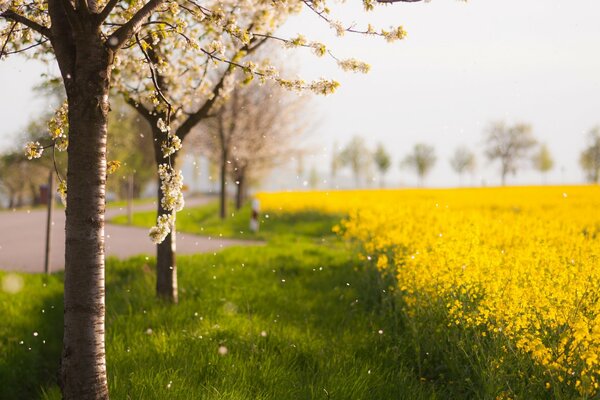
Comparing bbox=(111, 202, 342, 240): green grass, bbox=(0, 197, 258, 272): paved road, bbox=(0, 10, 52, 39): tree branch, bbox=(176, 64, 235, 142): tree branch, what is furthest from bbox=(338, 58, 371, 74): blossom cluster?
bbox=(111, 202, 342, 240): green grass

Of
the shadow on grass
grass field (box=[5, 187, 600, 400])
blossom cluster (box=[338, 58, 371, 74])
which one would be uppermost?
blossom cluster (box=[338, 58, 371, 74])

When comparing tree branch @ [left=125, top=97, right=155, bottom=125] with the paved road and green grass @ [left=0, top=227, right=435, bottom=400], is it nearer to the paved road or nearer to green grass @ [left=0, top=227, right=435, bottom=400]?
green grass @ [left=0, top=227, right=435, bottom=400]

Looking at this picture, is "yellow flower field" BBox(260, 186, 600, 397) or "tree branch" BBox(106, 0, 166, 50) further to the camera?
"yellow flower field" BBox(260, 186, 600, 397)

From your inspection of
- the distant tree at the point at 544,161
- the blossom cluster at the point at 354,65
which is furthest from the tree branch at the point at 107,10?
the distant tree at the point at 544,161

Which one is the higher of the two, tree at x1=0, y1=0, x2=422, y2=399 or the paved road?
tree at x1=0, y1=0, x2=422, y2=399

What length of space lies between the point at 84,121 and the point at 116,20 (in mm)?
3199

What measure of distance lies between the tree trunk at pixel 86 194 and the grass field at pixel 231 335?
96 centimetres

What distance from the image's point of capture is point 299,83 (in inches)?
180

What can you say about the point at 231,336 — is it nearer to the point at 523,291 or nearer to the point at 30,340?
the point at 30,340

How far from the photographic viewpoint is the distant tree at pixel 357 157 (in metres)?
81.7

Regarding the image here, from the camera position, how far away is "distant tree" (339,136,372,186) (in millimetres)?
81688

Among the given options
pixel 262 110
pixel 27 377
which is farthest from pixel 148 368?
pixel 262 110

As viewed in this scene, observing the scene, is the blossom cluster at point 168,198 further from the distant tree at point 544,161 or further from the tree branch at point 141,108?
the distant tree at point 544,161

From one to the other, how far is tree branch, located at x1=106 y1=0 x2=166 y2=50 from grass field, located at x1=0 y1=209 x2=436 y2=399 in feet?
9.01
